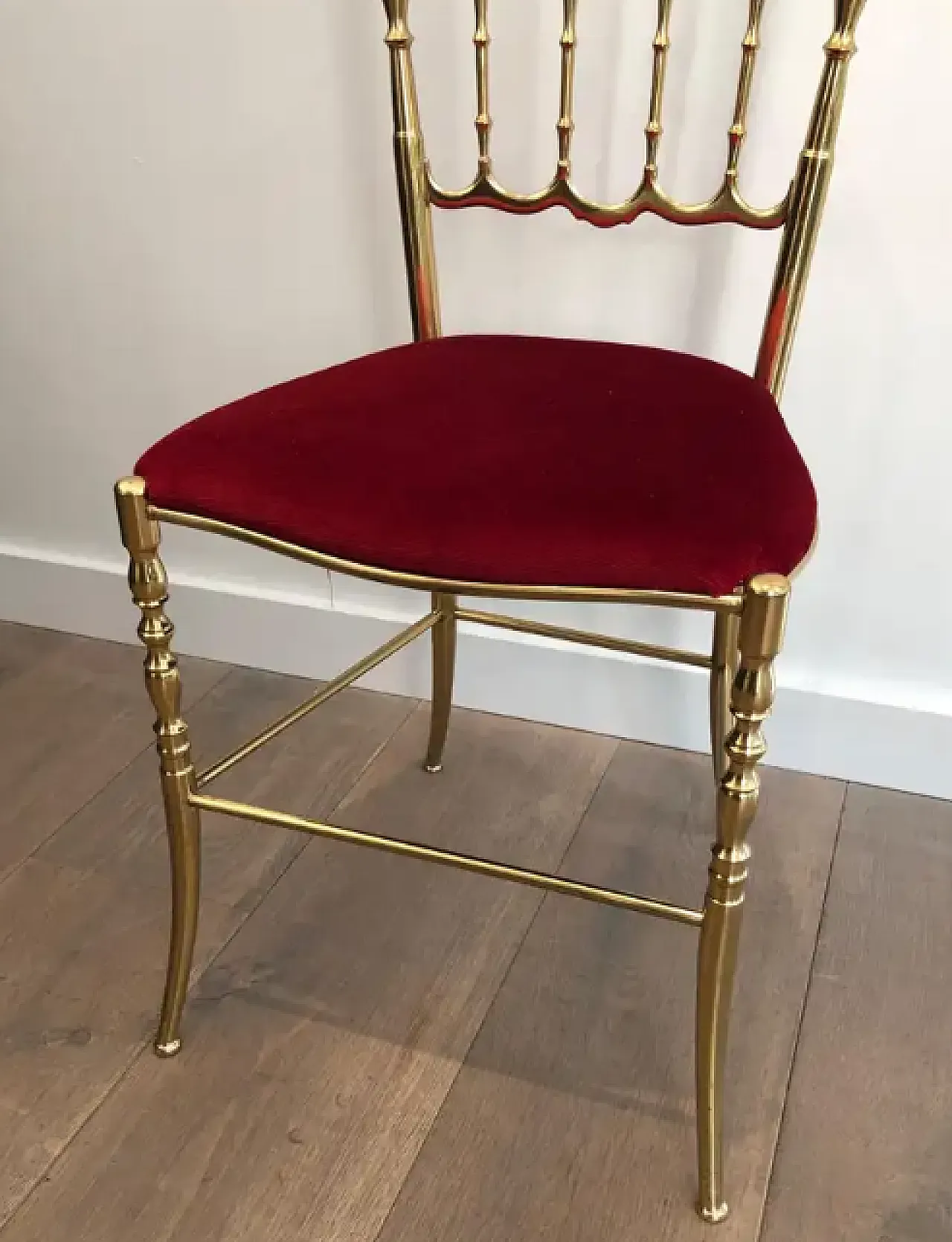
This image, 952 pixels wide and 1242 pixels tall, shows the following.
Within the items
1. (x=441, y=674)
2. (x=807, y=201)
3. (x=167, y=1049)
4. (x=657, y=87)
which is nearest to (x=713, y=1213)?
(x=167, y=1049)

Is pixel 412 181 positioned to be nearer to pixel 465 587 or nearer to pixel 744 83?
pixel 744 83

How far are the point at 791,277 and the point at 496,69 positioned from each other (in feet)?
1.29

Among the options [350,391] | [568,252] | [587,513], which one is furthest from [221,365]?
[587,513]

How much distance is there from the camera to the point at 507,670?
139cm

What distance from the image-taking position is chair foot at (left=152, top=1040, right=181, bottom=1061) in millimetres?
971

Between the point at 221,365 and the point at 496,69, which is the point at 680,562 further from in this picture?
the point at 221,365

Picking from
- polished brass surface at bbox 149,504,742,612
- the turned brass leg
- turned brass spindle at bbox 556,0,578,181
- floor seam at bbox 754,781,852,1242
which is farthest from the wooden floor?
turned brass spindle at bbox 556,0,578,181

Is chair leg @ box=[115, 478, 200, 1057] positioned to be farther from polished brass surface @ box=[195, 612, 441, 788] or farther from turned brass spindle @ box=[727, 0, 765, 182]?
turned brass spindle @ box=[727, 0, 765, 182]

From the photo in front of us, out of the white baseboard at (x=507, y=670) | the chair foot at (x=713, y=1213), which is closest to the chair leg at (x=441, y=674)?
the white baseboard at (x=507, y=670)

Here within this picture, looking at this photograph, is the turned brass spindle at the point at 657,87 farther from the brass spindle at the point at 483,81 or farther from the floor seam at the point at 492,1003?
the floor seam at the point at 492,1003

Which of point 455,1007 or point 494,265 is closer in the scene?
point 455,1007

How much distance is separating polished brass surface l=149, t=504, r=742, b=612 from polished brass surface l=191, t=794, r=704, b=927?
21 centimetres

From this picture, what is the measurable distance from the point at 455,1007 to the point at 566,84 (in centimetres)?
79

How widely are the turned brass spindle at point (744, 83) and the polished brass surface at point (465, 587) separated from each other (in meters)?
0.43
